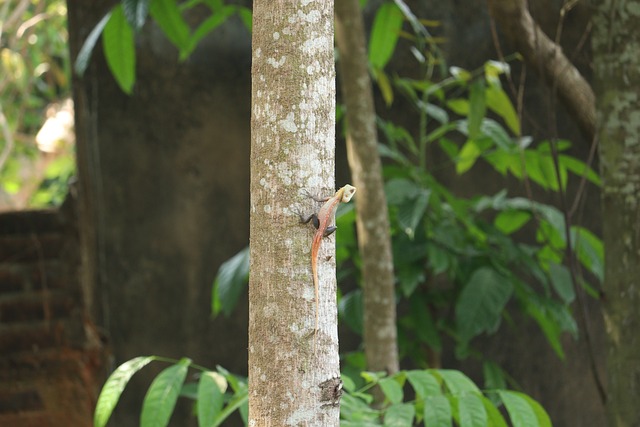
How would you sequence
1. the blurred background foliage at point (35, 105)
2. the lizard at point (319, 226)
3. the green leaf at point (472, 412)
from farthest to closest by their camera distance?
1. the blurred background foliage at point (35, 105)
2. the green leaf at point (472, 412)
3. the lizard at point (319, 226)

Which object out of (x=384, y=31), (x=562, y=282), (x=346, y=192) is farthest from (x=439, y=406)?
(x=384, y=31)

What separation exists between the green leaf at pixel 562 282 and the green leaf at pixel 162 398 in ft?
3.41

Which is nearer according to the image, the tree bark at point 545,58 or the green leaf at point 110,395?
the green leaf at point 110,395

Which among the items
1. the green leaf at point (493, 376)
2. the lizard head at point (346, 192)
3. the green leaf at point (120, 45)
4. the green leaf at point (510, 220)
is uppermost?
the green leaf at point (120, 45)

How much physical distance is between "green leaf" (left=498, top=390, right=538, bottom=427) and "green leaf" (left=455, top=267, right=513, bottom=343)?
1.89 ft

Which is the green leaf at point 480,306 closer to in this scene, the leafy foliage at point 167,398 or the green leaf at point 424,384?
the green leaf at point 424,384

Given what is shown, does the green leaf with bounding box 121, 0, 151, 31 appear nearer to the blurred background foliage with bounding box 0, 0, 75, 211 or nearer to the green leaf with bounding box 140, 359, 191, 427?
the green leaf with bounding box 140, 359, 191, 427

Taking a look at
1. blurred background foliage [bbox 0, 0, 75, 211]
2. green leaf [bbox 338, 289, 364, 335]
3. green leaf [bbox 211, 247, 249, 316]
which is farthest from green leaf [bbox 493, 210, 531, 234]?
blurred background foliage [bbox 0, 0, 75, 211]

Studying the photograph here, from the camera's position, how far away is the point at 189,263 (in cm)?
295

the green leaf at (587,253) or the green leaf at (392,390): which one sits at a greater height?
the green leaf at (587,253)

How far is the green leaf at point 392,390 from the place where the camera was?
4.71 feet

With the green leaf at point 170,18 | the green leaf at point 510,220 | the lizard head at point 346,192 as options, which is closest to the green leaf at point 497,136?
the green leaf at point 510,220

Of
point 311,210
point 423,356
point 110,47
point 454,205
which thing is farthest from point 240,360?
point 311,210

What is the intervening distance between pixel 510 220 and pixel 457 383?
938 millimetres
